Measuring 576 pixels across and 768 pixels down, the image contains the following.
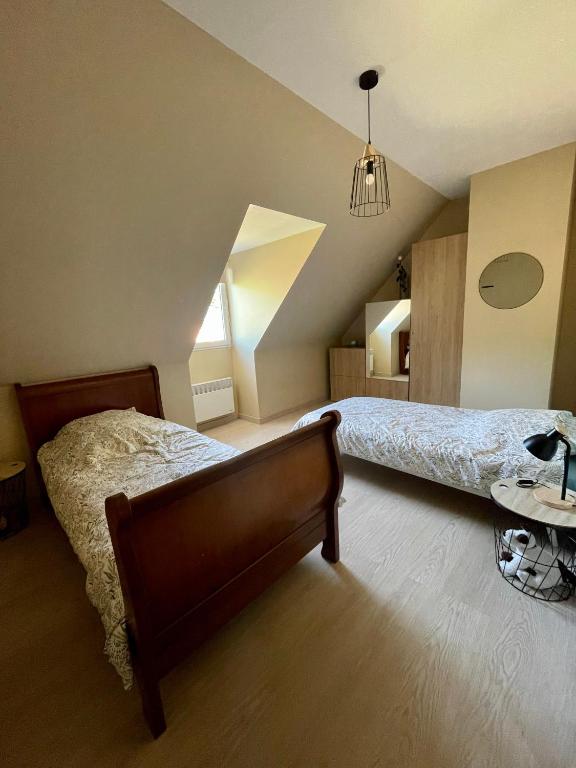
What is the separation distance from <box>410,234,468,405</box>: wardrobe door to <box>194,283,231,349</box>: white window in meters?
2.41

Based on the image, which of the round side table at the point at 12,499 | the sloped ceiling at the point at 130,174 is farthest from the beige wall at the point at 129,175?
the round side table at the point at 12,499

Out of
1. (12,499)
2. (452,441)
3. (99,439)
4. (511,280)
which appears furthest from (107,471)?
(511,280)

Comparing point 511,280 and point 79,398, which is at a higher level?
point 511,280

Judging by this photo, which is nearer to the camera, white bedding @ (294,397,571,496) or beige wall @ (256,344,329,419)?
white bedding @ (294,397,571,496)

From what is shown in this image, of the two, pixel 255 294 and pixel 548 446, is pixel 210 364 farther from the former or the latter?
pixel 548 446

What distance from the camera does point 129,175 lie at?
1.81m

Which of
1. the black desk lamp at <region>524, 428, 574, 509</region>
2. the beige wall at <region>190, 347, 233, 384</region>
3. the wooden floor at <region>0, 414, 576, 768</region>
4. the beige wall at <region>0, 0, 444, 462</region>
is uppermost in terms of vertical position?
the beige wall at <region>0, 0, 444, 462</region>

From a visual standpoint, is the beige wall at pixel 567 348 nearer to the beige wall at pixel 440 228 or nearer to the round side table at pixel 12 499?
the beige wall at pixel 440 228

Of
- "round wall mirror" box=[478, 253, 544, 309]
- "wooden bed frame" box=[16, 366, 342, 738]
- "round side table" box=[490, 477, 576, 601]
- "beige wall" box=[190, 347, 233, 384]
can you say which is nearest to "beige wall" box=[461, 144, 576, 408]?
"round wall mirror" box=[478, 253, 544, 309]

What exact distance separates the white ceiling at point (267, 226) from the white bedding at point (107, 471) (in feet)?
6.35

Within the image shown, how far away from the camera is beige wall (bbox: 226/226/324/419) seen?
3481mm

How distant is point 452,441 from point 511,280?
1.97 m

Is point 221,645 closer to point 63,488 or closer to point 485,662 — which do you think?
point 485,662

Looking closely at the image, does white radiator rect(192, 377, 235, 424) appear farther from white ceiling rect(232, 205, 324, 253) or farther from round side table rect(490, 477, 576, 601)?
round side table rect(490, 477, 576, 601)
